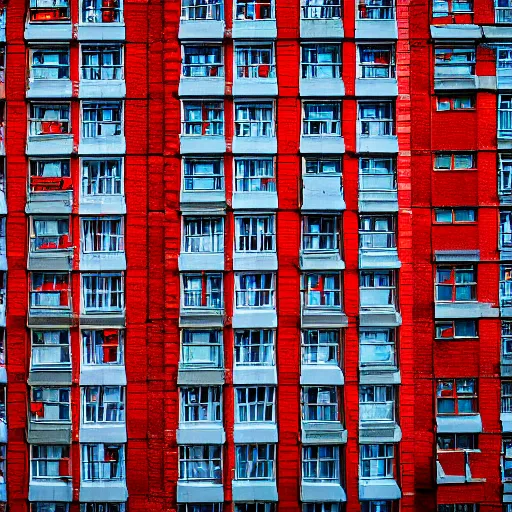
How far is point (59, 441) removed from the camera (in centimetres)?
1464

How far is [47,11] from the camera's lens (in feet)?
49.1

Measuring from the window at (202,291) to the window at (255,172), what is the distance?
7.67 feet

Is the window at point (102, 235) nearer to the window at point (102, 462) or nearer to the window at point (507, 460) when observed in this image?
the window at point (102, 462)

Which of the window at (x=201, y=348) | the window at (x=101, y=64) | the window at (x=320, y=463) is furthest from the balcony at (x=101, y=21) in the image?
the window at (x=320, y=463)

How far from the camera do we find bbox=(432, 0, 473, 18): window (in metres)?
15.0

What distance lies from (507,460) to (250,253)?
27.3 feet

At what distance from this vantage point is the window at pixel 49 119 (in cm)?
1489

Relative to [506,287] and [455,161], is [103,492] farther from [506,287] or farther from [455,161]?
[455,161]

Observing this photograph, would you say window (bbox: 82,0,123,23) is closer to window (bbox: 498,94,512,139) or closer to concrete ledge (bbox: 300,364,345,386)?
window (bbox: 498,94,512,139)

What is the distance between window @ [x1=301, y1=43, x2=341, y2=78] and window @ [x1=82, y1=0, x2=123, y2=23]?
479 cm

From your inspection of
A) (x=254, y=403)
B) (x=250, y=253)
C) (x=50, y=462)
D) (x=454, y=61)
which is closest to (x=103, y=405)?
(x=50, y=462)

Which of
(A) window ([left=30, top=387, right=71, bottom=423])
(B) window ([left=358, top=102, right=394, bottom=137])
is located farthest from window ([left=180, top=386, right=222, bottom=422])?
(B) window ([left=358, top=102, right=394, bottom=137])

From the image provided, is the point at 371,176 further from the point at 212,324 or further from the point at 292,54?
the point at 212,324

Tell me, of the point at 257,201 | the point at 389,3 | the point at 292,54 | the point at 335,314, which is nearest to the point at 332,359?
the point at 335,314
